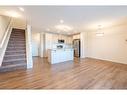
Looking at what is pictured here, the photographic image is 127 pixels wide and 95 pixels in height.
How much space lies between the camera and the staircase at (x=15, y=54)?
4.34m

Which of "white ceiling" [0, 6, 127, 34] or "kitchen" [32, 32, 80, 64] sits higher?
"white ceiling" [0, 6, 127, 34]

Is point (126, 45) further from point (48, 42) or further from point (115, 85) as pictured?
point (48, 42)

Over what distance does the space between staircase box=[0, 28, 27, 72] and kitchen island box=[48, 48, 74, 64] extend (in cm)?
162

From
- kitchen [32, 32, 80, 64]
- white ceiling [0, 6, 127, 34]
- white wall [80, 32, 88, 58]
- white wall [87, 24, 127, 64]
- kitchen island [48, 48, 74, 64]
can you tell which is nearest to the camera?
white ceiling [0, 6, 127, 34]

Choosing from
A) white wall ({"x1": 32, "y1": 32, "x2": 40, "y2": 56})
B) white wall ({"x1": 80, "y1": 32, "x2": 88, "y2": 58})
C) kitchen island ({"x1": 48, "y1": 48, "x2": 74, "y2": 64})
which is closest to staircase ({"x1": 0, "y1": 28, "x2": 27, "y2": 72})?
kitchen island ({"x1": 48, "y1": 48, "x2": 74, "y2": 64})

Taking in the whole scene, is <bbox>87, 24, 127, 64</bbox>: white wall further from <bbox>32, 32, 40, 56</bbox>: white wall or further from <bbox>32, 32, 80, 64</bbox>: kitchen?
<bbox>32, 32, 40, 56</bbox>: white wall

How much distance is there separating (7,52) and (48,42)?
14.9ft

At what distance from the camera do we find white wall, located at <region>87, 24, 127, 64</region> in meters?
5.73

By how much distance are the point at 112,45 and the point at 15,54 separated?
6.03 meters

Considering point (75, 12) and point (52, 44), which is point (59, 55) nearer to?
point (52, 44)

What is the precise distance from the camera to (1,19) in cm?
468

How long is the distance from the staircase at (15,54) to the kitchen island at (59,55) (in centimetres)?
162

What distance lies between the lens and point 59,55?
6395 millimetres

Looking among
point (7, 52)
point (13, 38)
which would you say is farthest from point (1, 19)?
point (7, 52)
